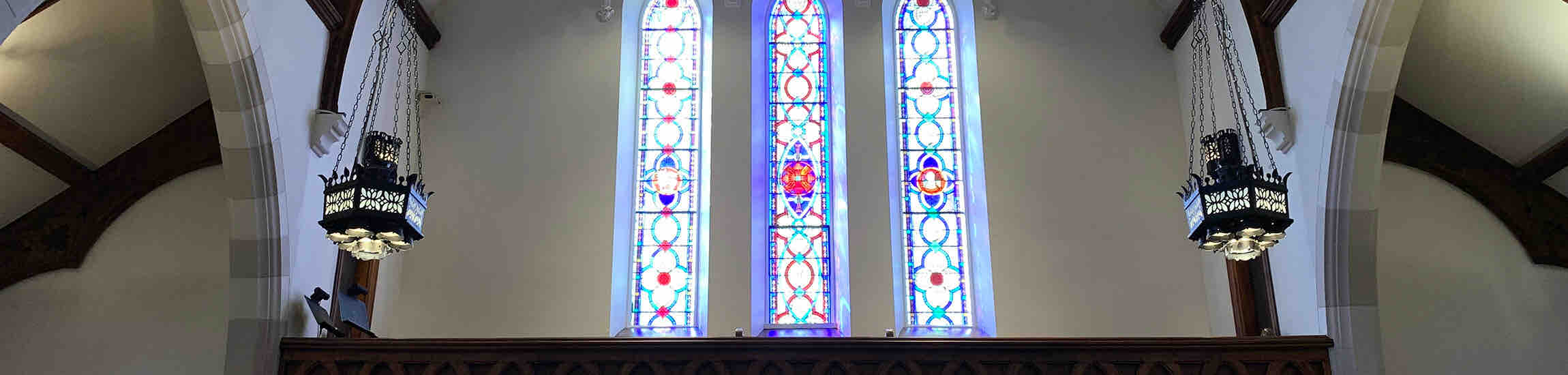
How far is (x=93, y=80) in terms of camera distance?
7051 millimetres

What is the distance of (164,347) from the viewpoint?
298 inches

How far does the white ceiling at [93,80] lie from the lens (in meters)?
6.57

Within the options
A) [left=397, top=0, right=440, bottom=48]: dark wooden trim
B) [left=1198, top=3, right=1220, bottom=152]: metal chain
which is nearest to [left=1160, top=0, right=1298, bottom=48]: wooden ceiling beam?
[left=1198, top=3, right=1220, bottom=152]: metal chain

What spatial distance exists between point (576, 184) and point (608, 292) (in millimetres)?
847

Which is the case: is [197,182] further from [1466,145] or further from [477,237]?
[1466,145]

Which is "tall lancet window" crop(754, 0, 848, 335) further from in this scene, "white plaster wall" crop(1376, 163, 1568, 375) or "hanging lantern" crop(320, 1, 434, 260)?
"white plaster wall" crop(1376, 163, 1568, 375)

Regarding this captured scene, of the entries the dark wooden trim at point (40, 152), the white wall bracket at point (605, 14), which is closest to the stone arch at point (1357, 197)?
the white wall bracket at point (605, 14)

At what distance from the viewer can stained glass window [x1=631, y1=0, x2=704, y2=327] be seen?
862 cm

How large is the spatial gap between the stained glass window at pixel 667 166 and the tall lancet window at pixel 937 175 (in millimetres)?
1480

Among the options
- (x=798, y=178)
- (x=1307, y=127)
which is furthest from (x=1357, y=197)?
(x=798, y=178)

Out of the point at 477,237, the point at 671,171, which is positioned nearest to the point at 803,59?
the point at 671,171

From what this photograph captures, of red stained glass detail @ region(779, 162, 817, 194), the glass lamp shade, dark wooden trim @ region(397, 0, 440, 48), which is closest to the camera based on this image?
the glass lamp shade

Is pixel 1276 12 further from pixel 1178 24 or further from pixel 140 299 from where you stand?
pixel 140 299

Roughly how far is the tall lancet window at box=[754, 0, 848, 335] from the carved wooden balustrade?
5.85 feet
